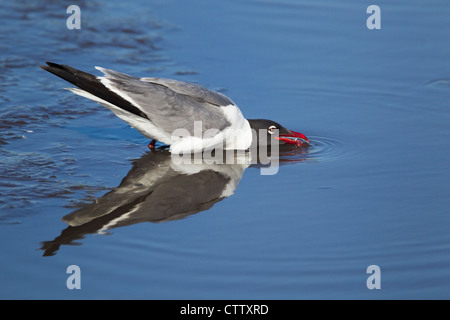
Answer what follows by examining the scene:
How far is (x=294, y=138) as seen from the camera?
7.61 metres

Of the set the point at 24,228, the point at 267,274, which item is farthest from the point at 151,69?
the point at 267,274

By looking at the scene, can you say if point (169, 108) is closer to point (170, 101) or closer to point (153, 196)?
point (170, 101)

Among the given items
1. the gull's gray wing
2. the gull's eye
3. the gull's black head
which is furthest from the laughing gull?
the gull's eye

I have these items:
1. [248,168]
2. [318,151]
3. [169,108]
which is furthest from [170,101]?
[318,151]

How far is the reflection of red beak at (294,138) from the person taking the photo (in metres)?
7.55

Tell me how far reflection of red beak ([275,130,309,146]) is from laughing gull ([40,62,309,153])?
52 cm

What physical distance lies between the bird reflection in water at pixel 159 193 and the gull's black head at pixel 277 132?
0.10 m

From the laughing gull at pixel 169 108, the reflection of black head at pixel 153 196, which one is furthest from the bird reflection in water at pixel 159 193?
the laughing gull at pixel 169 108

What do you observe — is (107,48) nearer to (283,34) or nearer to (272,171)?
(283,34)

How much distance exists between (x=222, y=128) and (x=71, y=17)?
4851 millimetres

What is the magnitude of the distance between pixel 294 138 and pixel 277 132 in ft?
0.66

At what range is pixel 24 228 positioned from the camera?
5637mm

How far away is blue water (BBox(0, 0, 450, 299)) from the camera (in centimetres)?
512

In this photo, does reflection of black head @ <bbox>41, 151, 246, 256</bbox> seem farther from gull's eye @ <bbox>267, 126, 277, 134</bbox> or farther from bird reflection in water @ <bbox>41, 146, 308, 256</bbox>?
gull's eye @ <bbox>267, 126, 277, 134</bbox>
